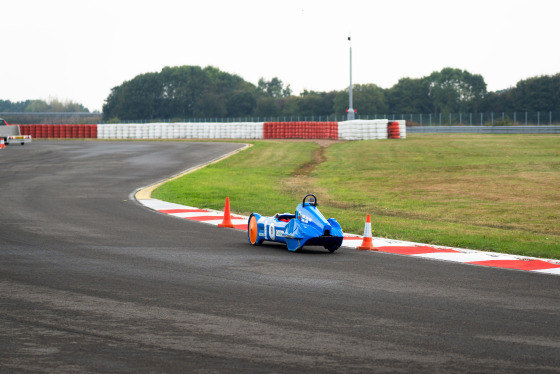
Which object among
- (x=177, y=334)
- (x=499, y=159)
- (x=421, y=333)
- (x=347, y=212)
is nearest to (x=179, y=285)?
(x=177, y=334)

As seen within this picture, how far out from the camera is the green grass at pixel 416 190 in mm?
15797

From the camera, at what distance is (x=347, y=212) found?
19.2 m

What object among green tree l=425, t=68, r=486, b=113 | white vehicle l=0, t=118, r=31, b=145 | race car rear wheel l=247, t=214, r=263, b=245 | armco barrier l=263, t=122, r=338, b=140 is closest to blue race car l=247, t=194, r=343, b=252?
race car rear wheel l=247, t=214, r=263, b=245

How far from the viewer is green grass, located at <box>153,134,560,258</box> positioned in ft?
51.8

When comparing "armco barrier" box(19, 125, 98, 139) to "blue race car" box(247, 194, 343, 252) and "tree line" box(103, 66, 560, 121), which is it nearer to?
"tree line" box(103, 66, 560, 121)

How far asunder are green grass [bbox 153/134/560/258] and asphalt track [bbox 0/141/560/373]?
11.1ft

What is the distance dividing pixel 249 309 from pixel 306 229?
15.4ft

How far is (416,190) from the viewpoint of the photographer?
24.2 meters

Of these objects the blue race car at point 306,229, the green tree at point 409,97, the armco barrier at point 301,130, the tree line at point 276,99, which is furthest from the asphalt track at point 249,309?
the green tree at point 409,97

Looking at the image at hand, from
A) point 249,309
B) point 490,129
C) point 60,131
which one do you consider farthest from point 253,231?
point 490,129

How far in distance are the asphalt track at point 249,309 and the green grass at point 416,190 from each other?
11.1 ft

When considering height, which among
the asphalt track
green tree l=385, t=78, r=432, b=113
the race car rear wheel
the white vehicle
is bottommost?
the asphalt track

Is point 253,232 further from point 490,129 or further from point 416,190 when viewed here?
point 490,129

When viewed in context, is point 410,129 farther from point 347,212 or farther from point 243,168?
point 347,212
